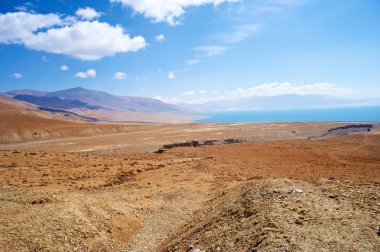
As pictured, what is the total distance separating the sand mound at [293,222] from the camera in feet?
22.6

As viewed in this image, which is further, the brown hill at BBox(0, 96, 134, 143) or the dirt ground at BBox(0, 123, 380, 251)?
the brown hill at BBox(0, 96, 134, 143)

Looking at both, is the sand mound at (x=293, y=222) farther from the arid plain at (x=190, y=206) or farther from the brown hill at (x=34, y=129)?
the brown hill at (x=34, y=129)

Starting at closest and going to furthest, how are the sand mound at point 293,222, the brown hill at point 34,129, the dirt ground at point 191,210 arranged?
the sand mound at point 293,222 < the dirt ground at point 191,210 < the brown hill at point 34,129

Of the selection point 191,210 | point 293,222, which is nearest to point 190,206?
point 191,210

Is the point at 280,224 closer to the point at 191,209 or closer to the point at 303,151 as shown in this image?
the point at 191,209

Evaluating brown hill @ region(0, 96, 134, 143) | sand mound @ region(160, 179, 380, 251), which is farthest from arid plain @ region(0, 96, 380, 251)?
brown hill @ region(0, 96, 134, 143)

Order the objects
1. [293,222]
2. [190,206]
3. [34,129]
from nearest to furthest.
→ [293,222] < [190,206] < [34,129]

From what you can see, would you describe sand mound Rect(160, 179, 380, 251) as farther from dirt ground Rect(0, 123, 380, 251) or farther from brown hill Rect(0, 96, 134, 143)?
brown hill Rect(0, 96, 134, 143)

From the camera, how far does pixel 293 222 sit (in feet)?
26.2

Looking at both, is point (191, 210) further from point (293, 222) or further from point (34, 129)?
point (34, 129)

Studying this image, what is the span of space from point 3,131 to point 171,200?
55351mm

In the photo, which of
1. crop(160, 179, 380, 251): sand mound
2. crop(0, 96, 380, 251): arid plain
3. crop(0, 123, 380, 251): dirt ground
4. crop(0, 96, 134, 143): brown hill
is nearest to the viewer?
crop(160, 179, 380, 251): sand mound

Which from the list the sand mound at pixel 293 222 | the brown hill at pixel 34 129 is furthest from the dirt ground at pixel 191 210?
the brown hill at pixel 34 129

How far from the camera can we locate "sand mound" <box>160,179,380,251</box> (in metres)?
6.90
